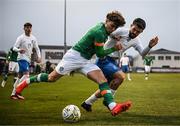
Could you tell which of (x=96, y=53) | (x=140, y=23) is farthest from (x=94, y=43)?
(x=140, y=23)

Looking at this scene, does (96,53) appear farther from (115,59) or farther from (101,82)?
(115,59)

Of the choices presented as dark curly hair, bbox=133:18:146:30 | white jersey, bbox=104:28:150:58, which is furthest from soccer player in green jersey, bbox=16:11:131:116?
white jersey, bbox=104:28:150:58

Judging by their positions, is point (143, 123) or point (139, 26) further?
point (139, 26)

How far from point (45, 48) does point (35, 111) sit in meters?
104

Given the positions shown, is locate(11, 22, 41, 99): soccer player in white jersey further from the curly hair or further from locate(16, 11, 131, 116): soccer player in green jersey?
the curly hair

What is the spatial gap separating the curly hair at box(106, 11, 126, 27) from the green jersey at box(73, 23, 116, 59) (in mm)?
269

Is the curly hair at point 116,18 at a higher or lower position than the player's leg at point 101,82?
higher

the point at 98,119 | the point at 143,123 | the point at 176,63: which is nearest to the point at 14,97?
the point at 98,119

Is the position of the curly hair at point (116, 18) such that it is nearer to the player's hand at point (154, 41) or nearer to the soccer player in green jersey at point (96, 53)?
the soccer player in green jersey at point (96, 53)

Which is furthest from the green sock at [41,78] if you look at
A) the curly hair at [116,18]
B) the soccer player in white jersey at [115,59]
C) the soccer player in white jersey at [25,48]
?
the soccer player in white jersey at [25,48]

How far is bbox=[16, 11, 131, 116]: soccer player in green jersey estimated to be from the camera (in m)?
8.41

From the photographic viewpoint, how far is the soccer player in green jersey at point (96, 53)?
8406mm

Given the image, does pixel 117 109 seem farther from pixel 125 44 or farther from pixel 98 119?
pixel 125 44

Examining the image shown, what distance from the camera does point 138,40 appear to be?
10.4 metres
